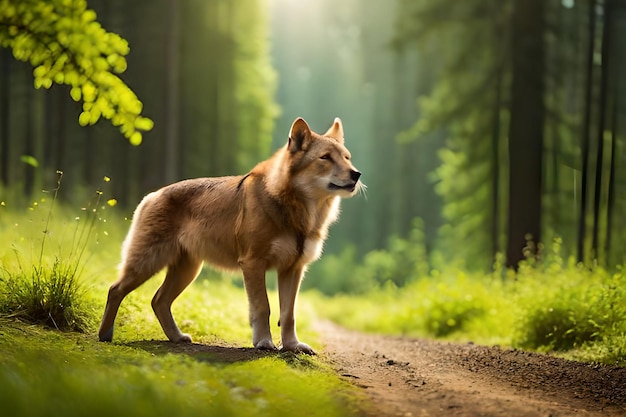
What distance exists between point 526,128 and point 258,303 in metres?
9.23

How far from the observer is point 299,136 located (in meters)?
7.08

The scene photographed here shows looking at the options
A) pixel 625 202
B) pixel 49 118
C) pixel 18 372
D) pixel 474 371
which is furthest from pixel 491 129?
pixel 18 372

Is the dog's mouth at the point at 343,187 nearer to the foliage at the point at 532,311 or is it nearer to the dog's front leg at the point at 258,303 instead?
the dog's front leg at the point at 258,303

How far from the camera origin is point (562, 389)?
6.36 m

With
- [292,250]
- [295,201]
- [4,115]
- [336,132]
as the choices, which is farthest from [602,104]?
[4,115]

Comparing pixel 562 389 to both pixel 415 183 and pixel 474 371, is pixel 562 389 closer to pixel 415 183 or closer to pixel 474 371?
pixel 474 371

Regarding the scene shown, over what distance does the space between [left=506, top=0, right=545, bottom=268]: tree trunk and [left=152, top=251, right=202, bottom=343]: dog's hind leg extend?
8.42 metres

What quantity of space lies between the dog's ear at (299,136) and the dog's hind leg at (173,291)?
5.87 feet

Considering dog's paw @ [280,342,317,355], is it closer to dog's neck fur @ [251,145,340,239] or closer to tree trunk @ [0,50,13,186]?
dog's neck fur @ [251,145,340,239]

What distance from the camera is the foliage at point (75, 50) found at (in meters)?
5.34

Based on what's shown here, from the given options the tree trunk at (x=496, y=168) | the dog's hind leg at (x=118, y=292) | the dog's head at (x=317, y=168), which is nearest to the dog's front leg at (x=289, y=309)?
the dog's head at (x=317, y=168)

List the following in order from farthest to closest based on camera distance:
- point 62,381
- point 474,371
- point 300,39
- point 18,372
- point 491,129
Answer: point 300,39 → point 491,129 → point 474,371 → point 18,372 → point 62,381

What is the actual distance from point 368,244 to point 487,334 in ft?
139

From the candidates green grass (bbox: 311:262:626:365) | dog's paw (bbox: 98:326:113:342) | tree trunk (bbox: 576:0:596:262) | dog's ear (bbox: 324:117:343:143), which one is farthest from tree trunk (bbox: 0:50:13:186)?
tree trunk (bbox: 576:0:596:262)
